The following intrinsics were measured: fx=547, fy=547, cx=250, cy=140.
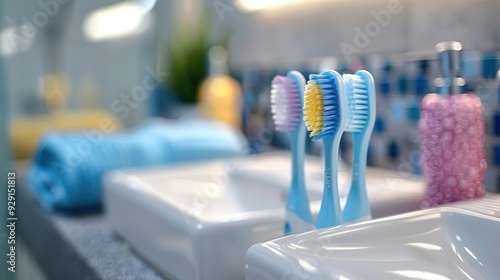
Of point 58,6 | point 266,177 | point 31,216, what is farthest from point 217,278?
point 58,6

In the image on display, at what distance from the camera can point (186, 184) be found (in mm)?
991

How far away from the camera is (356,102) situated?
1.95ft

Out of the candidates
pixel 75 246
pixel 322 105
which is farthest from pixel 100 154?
pixel 322 105

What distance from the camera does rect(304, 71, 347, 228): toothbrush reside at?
0.57 m

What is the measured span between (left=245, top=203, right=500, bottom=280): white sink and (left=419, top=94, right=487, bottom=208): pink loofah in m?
0.08

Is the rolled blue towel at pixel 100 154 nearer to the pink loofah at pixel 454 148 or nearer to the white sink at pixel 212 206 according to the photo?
the white sink at pixel 212 206

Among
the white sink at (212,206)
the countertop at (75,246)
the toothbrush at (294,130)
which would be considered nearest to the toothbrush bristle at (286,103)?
the toothbrush at (294,130)

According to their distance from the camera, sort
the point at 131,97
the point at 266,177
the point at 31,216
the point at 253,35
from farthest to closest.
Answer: the point at 131,97 < the point at 253,35 < the point at 31,216 < the point at 266,177

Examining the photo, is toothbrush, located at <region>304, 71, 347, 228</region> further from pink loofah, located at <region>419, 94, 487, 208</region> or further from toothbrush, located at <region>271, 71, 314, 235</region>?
pink loofah, located at <region>419, 94, 487, 208</region>

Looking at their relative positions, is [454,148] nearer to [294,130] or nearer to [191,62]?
[294,130]

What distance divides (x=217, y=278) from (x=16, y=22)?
1582 mm

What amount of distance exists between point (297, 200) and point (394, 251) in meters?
0.14

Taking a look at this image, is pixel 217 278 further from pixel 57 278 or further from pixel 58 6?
pixel 58 6

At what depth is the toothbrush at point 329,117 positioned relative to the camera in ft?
1.88
